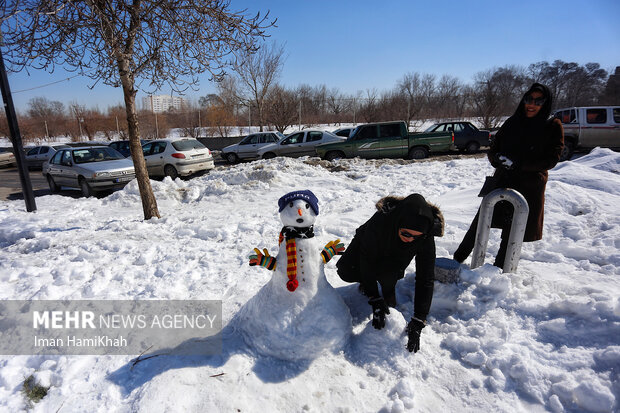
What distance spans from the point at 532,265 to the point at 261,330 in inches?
109

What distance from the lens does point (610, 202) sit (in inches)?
172

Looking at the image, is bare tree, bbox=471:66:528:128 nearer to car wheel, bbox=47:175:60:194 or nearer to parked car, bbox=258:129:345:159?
parked car, bbox=258:129:345:159

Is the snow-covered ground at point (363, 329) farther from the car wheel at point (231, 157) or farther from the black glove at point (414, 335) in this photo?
the car wheel at point (231, 157)

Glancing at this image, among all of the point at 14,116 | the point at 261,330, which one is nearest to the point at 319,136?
the point at 14,116

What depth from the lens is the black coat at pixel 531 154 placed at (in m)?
2.75

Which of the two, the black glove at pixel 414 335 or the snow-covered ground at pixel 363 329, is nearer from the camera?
the snow-covered ground at pixel 363 329

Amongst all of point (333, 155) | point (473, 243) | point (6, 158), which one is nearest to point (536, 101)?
point (473, 243)

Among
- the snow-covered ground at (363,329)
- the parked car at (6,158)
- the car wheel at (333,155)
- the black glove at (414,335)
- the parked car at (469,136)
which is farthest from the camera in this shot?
the parked car at (6,158)

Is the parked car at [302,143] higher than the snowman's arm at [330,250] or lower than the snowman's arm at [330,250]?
higher

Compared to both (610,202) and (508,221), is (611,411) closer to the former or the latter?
(508,221)

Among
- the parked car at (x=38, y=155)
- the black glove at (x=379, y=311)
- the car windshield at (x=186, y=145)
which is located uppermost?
the parked car at (x=38, y=155)

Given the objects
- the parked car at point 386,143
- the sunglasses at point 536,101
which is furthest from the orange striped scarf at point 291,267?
the parked car at point 386,143

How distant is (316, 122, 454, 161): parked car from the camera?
39.7 ft

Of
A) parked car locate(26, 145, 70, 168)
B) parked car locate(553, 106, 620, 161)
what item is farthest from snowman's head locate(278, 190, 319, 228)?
parked car locate(26, 145, 70, 168)
